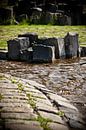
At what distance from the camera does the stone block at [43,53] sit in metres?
9.70

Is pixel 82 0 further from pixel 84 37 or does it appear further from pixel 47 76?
pixel 47 76

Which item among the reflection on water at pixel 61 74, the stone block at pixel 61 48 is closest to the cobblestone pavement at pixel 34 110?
the reflection on water at pixel 61 74

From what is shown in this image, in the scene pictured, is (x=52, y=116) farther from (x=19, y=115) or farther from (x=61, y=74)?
(x=61, y=74)

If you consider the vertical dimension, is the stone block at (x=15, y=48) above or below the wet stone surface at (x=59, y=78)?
above

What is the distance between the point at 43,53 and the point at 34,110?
13.3 feet

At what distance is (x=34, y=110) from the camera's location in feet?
19.0

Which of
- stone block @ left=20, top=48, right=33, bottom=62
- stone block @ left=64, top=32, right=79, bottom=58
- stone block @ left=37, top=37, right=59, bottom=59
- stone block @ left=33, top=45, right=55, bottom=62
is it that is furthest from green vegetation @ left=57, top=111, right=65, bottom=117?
stone block @ left=64, top=32, right=79, bottom=58

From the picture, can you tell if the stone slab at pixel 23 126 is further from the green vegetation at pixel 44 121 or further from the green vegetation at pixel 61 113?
the green vegetation at pixel 61 113

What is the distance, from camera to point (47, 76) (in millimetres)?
8320

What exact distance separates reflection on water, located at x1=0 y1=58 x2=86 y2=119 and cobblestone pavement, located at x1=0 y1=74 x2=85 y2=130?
0.97 feet

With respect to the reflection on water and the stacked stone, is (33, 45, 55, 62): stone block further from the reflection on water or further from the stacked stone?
the reflection on water

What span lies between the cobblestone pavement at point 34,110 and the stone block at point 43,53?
8.77 feet

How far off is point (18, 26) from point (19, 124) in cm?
1320

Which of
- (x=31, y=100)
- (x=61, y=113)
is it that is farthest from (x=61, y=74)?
(x=61, y=113)
